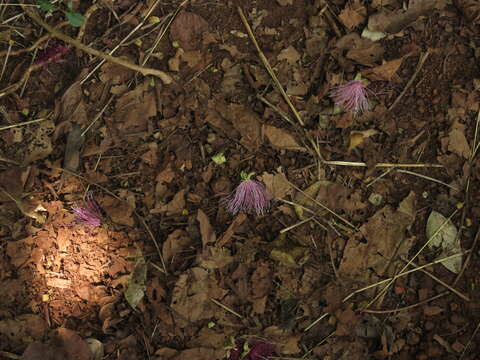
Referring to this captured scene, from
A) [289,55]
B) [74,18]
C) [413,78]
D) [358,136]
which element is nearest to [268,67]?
[289,55]

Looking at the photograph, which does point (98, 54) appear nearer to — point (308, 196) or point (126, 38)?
point (126, 38)

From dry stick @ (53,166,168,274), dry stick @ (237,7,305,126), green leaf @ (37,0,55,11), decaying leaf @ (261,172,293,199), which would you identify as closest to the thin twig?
dry stick @ (53,166,168,274)

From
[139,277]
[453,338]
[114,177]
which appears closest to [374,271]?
[453,338]

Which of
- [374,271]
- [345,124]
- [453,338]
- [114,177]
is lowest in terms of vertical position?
[453,338]

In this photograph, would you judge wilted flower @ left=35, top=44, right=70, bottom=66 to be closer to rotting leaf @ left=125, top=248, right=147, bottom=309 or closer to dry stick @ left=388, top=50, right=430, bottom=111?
rotting leaf @ left=125, top=248, right=147, bottom=309

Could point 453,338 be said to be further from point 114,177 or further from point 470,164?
point 114,177

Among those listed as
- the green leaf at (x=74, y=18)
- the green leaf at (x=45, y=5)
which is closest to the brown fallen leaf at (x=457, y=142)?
the green leaf at (x=74, y=18)
